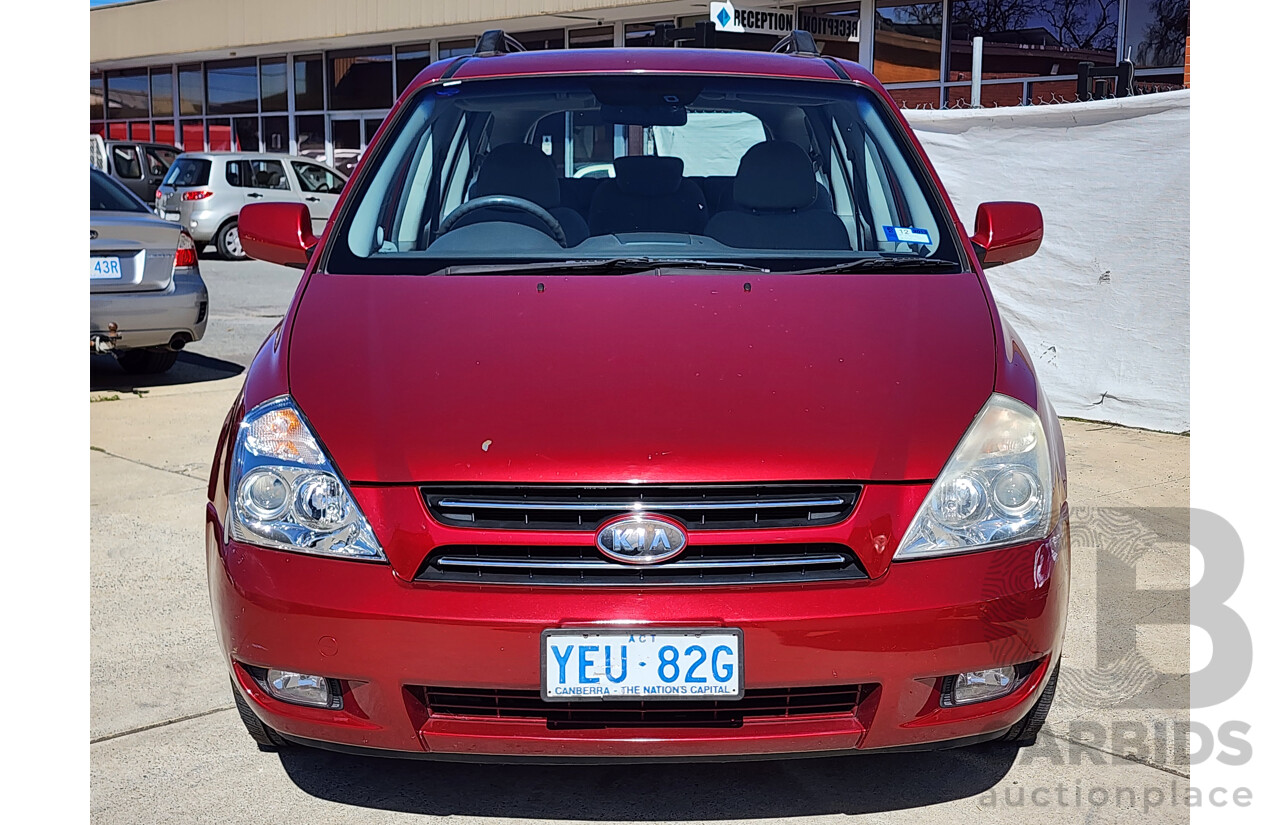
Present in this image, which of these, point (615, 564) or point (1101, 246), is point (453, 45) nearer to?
point (1101, 246)

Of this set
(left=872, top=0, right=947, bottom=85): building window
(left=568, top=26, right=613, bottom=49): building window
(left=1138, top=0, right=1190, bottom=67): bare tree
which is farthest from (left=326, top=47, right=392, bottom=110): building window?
(left=1138, top=0, right=1190, bottom=67): bare tree

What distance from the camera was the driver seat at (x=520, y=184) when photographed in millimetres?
3605

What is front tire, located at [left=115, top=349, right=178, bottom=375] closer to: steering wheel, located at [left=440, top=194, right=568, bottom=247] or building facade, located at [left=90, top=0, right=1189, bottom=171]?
building facade, located at [left=90, top=0, right=1189, bottom=171]

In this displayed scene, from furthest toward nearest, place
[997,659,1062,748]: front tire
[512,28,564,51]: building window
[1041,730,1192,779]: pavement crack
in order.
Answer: [512,28,564,51]: building window < [1041,730,1192,779]: pavement crack < [997,659,1062,748]: front tire

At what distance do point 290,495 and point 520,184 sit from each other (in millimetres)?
1466

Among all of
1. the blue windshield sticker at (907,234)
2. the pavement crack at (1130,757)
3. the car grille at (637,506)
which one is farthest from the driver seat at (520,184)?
the pavement crack at (1130,757)

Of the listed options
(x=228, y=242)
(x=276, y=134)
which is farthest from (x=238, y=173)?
(x=276, y=134)

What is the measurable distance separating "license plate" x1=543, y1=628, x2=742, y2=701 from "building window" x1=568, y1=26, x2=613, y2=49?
1977cm

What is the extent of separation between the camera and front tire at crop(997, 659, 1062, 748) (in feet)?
8.91

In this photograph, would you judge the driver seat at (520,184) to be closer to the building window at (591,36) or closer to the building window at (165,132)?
the building window at (591,36)

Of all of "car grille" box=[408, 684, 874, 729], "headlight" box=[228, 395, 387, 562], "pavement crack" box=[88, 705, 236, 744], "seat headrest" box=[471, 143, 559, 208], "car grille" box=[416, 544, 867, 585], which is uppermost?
"seat headrest" box=[471, 143, 559, 208]

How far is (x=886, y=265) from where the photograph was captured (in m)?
3.22

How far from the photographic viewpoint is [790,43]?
4508mm
